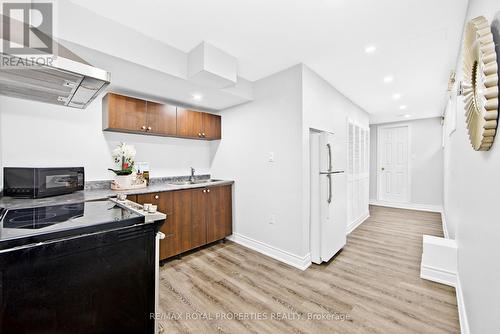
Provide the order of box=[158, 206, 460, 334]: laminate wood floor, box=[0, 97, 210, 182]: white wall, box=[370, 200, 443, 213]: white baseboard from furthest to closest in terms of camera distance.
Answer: box=[370, 200, 443, 213]: white baseboard < box=[0, 97, 210, 182]: white wall < box=[158, 206, 460, 334]: laminate wood floor

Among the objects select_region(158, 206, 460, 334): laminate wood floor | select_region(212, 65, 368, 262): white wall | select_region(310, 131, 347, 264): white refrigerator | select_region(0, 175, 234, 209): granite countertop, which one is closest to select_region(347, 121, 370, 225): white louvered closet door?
select_region(212, 65, 368, 262): white wall

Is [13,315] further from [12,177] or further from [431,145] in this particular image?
[431,145]

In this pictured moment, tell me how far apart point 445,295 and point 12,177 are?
13.6 feet

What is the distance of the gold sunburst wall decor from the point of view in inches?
34.6

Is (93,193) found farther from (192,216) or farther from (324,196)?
(324,196)

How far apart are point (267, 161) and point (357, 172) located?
2.33m

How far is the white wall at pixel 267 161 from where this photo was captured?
2.53 m

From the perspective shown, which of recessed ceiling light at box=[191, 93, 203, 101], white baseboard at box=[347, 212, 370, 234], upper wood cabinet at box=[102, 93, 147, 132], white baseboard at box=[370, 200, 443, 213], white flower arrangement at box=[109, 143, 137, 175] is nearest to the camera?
upper wood cabinet at box=[102, 93, 147, 132]

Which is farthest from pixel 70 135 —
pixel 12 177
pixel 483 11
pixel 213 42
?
pixel 483 11

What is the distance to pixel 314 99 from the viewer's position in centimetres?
271

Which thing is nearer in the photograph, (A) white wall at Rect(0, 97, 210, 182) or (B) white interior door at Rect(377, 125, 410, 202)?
(A) white wall at Rect(0, 97, 210, 182)

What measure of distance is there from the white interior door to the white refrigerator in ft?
14.2

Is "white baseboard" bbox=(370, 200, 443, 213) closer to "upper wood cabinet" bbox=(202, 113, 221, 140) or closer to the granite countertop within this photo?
the granite countertop

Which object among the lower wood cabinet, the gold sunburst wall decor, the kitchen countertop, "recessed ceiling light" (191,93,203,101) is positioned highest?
"recessed ceiling light" (191,93,203,101)
